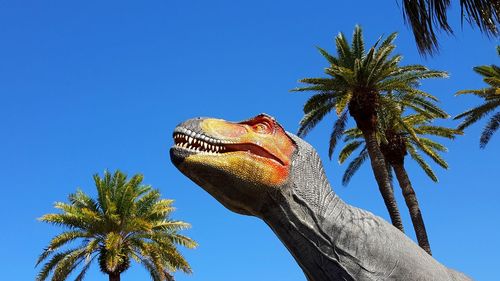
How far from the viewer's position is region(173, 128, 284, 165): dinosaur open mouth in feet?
16.1

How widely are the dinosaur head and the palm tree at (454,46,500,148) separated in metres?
18.4

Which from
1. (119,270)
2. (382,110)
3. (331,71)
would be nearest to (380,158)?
(382,110)

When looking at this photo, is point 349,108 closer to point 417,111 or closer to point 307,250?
point 417,111

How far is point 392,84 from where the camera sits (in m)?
20.0

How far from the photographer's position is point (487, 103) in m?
23.0

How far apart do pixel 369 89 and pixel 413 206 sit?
A: 4.63 m

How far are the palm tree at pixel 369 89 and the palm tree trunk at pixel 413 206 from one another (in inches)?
78.8

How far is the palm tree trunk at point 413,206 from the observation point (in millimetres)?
20953

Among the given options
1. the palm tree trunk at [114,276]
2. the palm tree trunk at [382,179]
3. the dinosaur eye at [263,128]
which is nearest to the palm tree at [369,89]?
the palm tree trunk at [382,179]

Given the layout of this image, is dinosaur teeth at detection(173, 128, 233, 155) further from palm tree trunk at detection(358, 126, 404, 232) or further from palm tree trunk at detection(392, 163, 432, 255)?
palm tree trunk at detection(392, 163, 432, 255)

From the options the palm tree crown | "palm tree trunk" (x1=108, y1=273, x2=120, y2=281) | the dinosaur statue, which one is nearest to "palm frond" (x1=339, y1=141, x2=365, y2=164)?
the palm tree crown

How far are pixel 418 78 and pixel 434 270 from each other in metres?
16.2

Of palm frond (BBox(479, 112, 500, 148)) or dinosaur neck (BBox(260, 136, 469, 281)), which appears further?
palm frond (BBox(479, 112, 500, 148))

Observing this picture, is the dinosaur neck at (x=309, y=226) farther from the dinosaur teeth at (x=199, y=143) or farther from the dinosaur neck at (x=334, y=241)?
the dinosaur teeth at (x=199, y=143)
